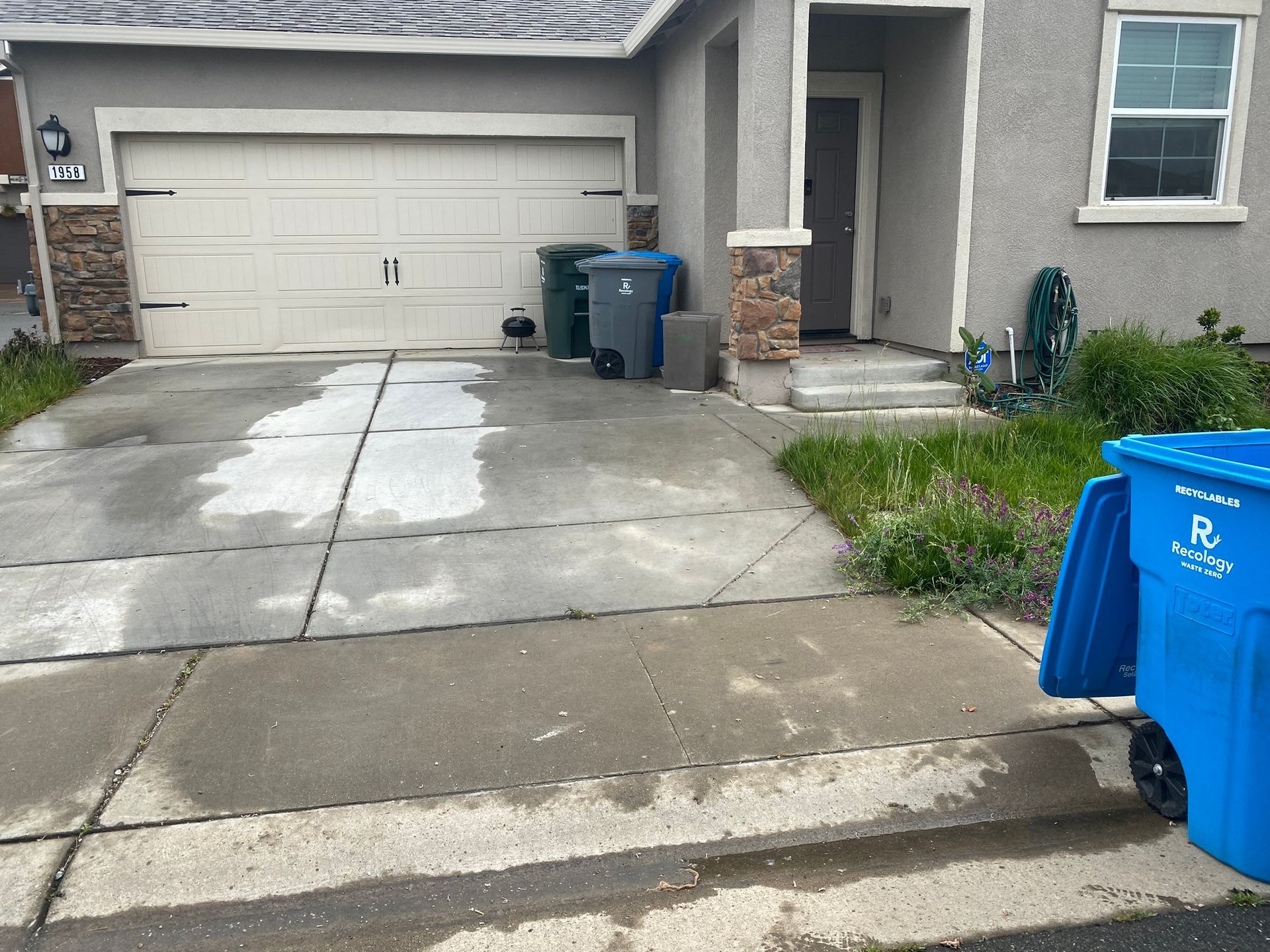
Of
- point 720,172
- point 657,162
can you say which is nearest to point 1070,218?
point 720,172

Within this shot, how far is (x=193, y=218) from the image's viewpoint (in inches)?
437

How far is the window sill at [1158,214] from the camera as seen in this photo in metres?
8.42

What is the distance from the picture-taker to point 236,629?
426 centimetres

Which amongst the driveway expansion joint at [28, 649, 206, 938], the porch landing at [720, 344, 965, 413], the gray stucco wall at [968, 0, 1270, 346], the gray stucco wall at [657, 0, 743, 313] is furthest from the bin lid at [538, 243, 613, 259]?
the driveway expansion joint at [28, 649, 206, 938]

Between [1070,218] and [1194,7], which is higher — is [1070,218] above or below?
below

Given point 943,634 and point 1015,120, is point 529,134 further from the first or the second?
point 943,634

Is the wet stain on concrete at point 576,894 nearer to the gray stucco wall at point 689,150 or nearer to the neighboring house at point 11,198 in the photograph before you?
the gray stucco wall at point 689,150

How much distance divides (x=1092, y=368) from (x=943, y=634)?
4306mm

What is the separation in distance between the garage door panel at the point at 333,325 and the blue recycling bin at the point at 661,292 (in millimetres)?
3266

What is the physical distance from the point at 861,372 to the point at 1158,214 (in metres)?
2.87

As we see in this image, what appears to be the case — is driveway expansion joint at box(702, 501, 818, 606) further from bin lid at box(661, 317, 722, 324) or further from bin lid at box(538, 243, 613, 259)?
bin lid at box(538, 243, 613, 259)

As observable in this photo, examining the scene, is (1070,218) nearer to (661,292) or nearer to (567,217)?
(661,292)

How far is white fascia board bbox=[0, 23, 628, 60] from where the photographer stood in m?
9.91

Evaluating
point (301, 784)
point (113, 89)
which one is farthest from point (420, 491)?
point (113, 89)
